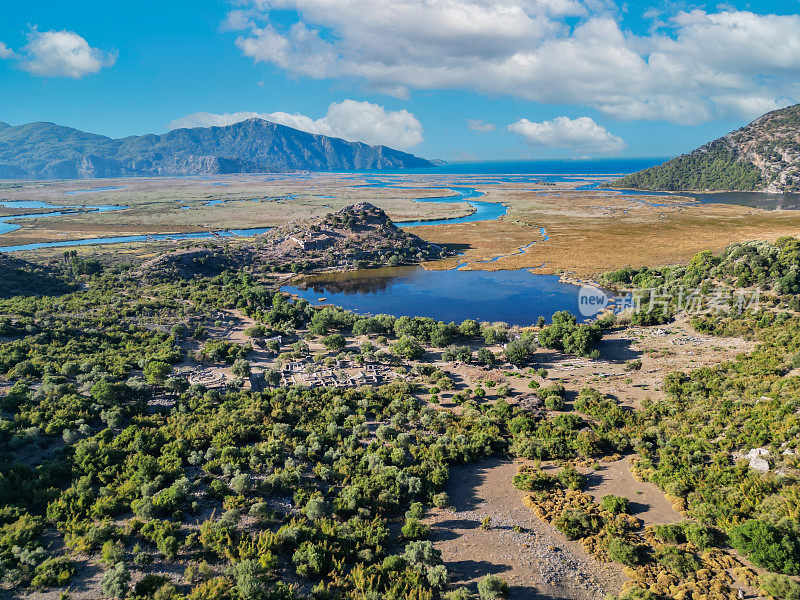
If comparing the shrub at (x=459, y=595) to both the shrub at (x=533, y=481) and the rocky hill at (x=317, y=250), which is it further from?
the rocky hill at (x=317, y=250)

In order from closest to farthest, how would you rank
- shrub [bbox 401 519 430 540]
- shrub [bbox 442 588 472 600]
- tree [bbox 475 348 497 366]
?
shrub [bbox 442 588 472 600], shrub [bbox 401 519 430 540], tree [bbox 475 348 497 366]

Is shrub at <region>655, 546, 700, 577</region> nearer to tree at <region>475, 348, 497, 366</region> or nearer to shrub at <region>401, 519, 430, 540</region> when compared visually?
shrub at <region>401, 519, 430, 540</region>

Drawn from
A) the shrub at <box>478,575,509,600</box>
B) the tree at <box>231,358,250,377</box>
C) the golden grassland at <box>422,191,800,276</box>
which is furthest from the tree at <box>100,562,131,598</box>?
the golden grassland at <box>422,191,800,276</box>

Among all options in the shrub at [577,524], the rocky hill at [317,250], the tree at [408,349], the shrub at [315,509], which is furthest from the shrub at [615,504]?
the rocky hill at [317,250]

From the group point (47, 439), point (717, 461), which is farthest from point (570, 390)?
point (47, 439)

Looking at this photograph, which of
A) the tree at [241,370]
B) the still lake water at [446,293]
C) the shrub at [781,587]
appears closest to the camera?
the shrub at [781,587]

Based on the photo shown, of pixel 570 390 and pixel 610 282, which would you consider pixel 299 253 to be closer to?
pixel 610 282

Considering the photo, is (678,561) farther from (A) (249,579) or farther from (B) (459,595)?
(A) (249,579)
